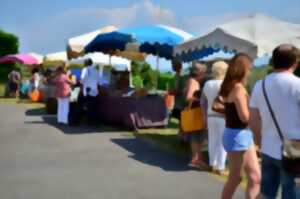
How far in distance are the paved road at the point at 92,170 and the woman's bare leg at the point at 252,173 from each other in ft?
5.27

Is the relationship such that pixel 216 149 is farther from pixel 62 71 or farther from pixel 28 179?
pixel 62 71

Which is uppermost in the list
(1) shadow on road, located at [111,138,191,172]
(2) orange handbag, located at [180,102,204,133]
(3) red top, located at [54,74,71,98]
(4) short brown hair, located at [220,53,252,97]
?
(4) short brown hair, located at [220,53,252,97]

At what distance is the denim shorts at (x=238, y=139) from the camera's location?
204 inches

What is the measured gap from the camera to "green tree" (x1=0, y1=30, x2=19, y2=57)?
126 feet

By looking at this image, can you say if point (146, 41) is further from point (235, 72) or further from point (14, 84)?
point (14, 84)

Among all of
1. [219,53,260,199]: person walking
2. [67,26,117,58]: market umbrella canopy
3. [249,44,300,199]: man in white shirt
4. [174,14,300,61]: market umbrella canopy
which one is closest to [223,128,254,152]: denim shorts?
[219,53,260,199]: person walking

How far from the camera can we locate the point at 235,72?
5219 mm

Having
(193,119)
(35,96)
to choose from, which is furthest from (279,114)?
(35,96)

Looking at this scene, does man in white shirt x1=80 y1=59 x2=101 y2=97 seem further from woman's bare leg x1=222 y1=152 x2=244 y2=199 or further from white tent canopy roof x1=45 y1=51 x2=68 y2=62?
white tent canopy roof x1=45 y1=51 x2=68 y2=62

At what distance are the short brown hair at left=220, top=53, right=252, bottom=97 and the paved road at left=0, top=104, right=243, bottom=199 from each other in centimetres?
204

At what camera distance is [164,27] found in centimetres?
1399

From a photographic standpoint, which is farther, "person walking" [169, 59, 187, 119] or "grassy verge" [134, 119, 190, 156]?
"person walking" [169, 59, 187, 119]

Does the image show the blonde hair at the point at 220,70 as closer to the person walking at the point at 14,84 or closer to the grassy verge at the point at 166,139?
the grassy verge at the point at 166,139

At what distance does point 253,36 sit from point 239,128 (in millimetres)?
4298
